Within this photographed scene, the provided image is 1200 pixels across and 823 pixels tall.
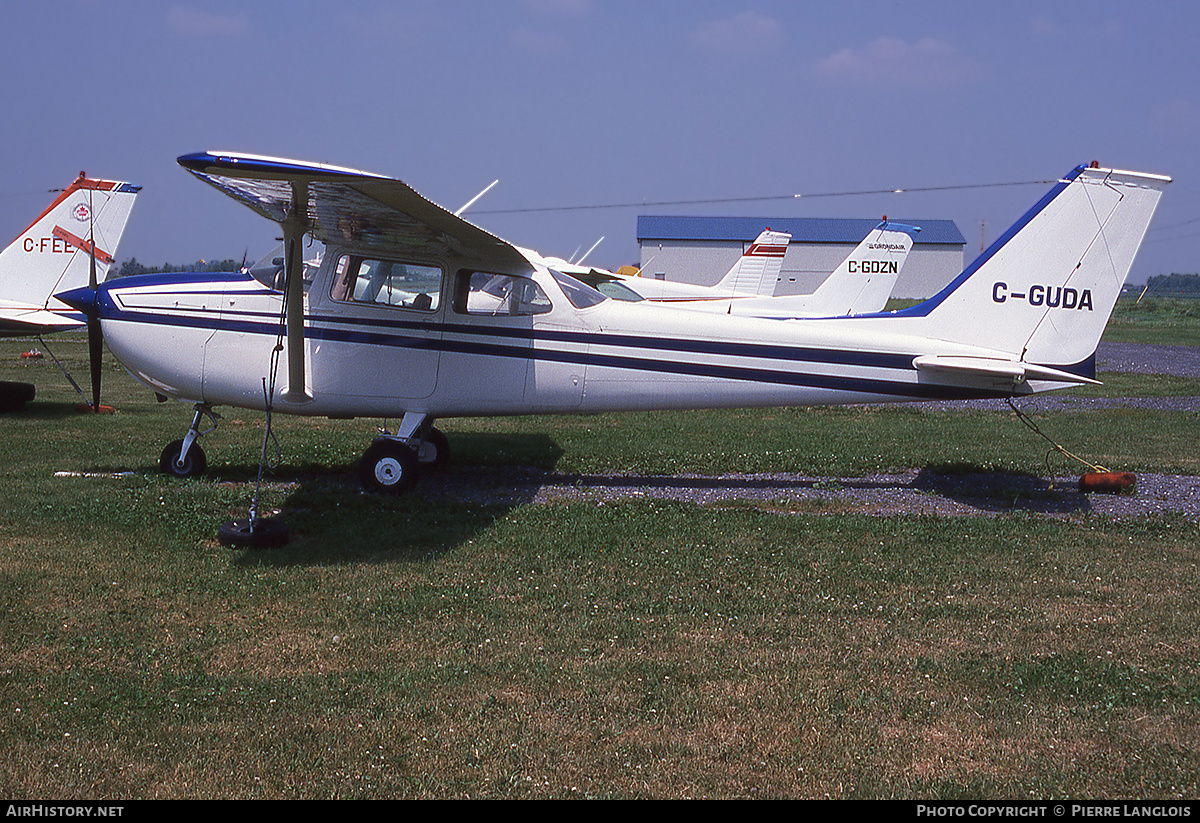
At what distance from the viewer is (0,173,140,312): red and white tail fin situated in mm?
15695

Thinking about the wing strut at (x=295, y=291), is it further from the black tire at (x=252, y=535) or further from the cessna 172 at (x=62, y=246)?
the cessna 172 at (x=62, y=246)

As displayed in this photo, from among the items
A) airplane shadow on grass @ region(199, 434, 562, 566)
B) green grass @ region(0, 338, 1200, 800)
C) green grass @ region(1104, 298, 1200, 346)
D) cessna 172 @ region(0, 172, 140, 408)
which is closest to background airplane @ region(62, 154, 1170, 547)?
airplane shadow on grass @ region(199, 434, 562, 566)

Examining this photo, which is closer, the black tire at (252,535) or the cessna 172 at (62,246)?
the black tire at (252,535)

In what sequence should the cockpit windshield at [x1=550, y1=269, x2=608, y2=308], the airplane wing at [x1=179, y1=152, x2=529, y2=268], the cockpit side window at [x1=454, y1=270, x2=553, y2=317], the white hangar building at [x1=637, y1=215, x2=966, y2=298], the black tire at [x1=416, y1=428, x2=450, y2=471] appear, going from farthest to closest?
the white hangar building at [x1=637, y1=215, x2=966, y2=298] → the black tire at [x1=416, y1=428, x2=450, y2=471] → the cockpit windshield at [x1=550, y1=269, x2=608, y2=308] → the cockpit side window at [x1=454, y1=270, x2=553, y2=317] → the airplane wing at [x1=179, y1=152, x2=529, y2=268]

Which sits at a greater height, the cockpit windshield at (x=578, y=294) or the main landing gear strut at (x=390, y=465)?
the cockpit windshield at (x=578, y=294)

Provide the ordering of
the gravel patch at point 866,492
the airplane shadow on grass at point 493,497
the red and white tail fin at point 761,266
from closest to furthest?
the airplane shadow on grass at point 493,497 < the gravel patch at point 866,492 < the red and white tail fin at point 761,266

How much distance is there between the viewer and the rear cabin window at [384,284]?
9.09 m

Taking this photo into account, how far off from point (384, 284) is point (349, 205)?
5.09 ft

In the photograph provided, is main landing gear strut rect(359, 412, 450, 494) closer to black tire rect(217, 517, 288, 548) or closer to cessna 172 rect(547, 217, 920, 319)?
black tire rect(217, 517, 288, 548)

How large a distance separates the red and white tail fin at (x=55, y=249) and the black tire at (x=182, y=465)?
7.85 m

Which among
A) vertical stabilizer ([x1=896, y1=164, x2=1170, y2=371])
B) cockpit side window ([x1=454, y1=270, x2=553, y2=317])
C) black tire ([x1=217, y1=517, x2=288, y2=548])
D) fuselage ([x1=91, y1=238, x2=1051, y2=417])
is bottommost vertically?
black tire ([x1=217, y1=517, x2=288, y2=548])

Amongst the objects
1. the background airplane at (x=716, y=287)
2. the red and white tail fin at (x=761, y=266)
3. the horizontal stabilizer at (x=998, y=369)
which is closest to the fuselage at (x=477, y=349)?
the horizontal stabilizer at (x=998, y=369)

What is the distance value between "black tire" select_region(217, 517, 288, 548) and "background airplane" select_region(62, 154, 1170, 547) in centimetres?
182

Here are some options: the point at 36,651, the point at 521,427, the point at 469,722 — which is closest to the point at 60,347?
the point at 521,427
